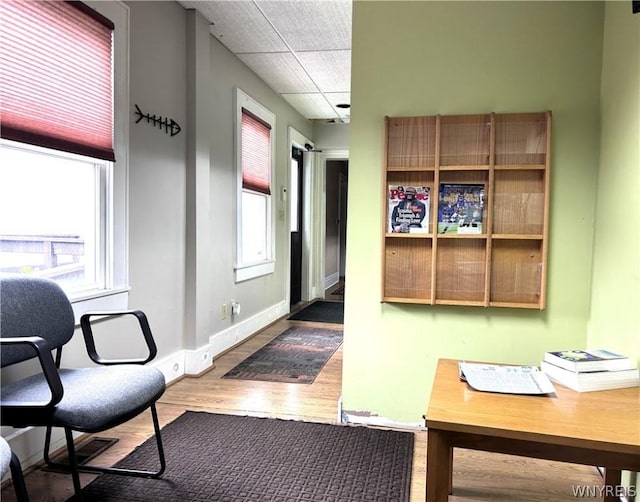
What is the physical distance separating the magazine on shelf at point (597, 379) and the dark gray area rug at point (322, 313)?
3.72 m

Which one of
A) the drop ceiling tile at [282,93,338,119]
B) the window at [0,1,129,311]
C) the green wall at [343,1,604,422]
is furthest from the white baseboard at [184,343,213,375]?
the drop ceiling tile at [282,93,338,119]

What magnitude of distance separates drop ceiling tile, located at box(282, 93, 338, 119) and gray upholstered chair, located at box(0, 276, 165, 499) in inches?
143

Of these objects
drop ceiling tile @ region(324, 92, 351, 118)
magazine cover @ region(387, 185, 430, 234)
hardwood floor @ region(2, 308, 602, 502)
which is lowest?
hardwood floor @ region(2, 308, 602, 502)

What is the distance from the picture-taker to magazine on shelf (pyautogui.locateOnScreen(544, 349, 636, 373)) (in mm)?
1467

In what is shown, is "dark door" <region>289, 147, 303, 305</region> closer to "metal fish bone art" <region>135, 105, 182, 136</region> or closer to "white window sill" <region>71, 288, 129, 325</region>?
"metal fish bone art" <region>135, 105, 182, 136</region>

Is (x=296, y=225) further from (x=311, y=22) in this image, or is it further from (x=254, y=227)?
(x=311, y=22)

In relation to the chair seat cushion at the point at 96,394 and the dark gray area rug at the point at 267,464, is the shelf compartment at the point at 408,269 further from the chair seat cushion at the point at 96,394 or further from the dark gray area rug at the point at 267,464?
the chair seat cushion at the point at 96,394

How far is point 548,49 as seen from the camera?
7.15ft

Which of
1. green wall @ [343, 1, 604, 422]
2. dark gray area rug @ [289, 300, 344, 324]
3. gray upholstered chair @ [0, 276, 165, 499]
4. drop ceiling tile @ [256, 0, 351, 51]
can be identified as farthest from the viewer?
dark gray area rug @ [289, 300, 344, 324]

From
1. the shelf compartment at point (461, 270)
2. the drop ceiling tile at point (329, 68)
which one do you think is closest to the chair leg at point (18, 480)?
the shelf compartment at point (461, 270)

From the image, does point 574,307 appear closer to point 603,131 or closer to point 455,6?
point 603,131

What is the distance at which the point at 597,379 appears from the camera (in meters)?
1.45

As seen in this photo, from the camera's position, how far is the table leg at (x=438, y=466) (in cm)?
119

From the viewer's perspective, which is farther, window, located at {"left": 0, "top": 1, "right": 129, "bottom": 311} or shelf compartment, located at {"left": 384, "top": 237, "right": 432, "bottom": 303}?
shelf compartment, located at {"left": 384, "top": 237, "right": 432, "bottom": 303}
